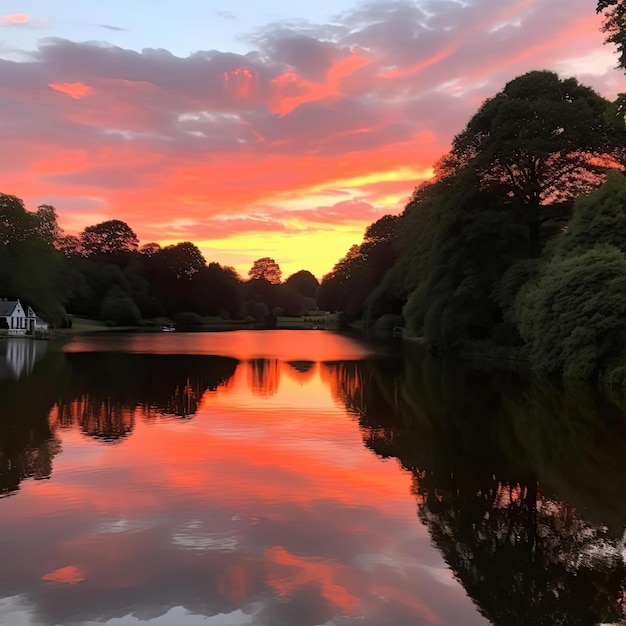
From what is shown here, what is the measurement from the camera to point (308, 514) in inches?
391

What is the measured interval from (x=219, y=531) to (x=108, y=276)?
109 meters

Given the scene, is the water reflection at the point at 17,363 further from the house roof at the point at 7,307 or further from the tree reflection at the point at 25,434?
the house roof at the point at 7,307

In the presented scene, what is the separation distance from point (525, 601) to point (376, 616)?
62.8 inches

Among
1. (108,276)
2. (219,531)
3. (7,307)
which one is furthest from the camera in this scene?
(108,276)

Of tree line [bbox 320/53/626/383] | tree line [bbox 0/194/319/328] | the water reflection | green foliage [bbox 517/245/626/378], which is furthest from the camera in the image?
tree line [bbox 0/194/319/328]

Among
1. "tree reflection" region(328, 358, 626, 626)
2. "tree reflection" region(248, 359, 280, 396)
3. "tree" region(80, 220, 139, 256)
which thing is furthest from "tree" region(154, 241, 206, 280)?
"tree reflection" region(328, 358, 626, 626)

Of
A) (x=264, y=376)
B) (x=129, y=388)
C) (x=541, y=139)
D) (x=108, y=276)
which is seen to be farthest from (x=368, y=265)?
(x=129, y=388)

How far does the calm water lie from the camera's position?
6898mm

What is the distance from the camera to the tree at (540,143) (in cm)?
4162

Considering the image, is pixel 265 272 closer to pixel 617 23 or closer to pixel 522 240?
pixel 522 240

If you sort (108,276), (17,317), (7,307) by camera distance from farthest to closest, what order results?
(108,276) → (17,317) → (7,307)

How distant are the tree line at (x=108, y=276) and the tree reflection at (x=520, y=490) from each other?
6784cm

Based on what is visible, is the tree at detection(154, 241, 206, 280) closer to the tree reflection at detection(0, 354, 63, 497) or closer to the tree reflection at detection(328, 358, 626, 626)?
the tree reflection at detection(0, 354, 63, 497)

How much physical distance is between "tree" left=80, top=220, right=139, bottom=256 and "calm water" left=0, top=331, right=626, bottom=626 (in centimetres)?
11382
